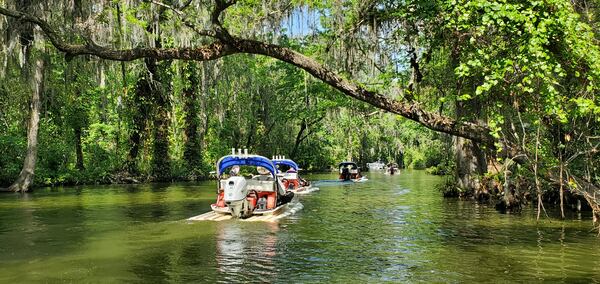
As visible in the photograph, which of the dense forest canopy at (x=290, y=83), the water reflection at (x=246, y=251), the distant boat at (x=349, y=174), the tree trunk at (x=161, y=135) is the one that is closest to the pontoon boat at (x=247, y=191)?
the water reflection at (x=246, y=251)

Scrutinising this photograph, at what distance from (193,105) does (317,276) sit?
35.4 m

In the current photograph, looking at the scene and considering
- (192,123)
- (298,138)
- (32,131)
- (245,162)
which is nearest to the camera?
(245,162)

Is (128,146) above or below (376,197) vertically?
above

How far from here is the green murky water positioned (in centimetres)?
1047

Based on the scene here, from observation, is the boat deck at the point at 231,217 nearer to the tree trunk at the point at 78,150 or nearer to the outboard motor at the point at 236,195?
the outboard motor at the point at 236,195

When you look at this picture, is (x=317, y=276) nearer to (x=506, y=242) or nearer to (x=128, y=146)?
(x=506, y=242)

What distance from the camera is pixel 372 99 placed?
12.1m

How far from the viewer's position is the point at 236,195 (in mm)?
17391

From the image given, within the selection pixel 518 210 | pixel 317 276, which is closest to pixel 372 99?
pixel 317 276

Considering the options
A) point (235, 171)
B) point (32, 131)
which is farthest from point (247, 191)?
point (32, 131)

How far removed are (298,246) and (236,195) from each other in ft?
14.1

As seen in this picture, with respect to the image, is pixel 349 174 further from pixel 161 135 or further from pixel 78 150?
pixel 78 150

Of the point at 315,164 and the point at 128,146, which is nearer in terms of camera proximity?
the point at 128,146

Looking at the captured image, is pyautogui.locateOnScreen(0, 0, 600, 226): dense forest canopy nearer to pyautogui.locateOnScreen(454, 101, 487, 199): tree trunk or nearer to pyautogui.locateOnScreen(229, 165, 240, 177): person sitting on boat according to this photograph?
pyautogui.locateOnScreen(454, 101, 487, 199): tree trunk
